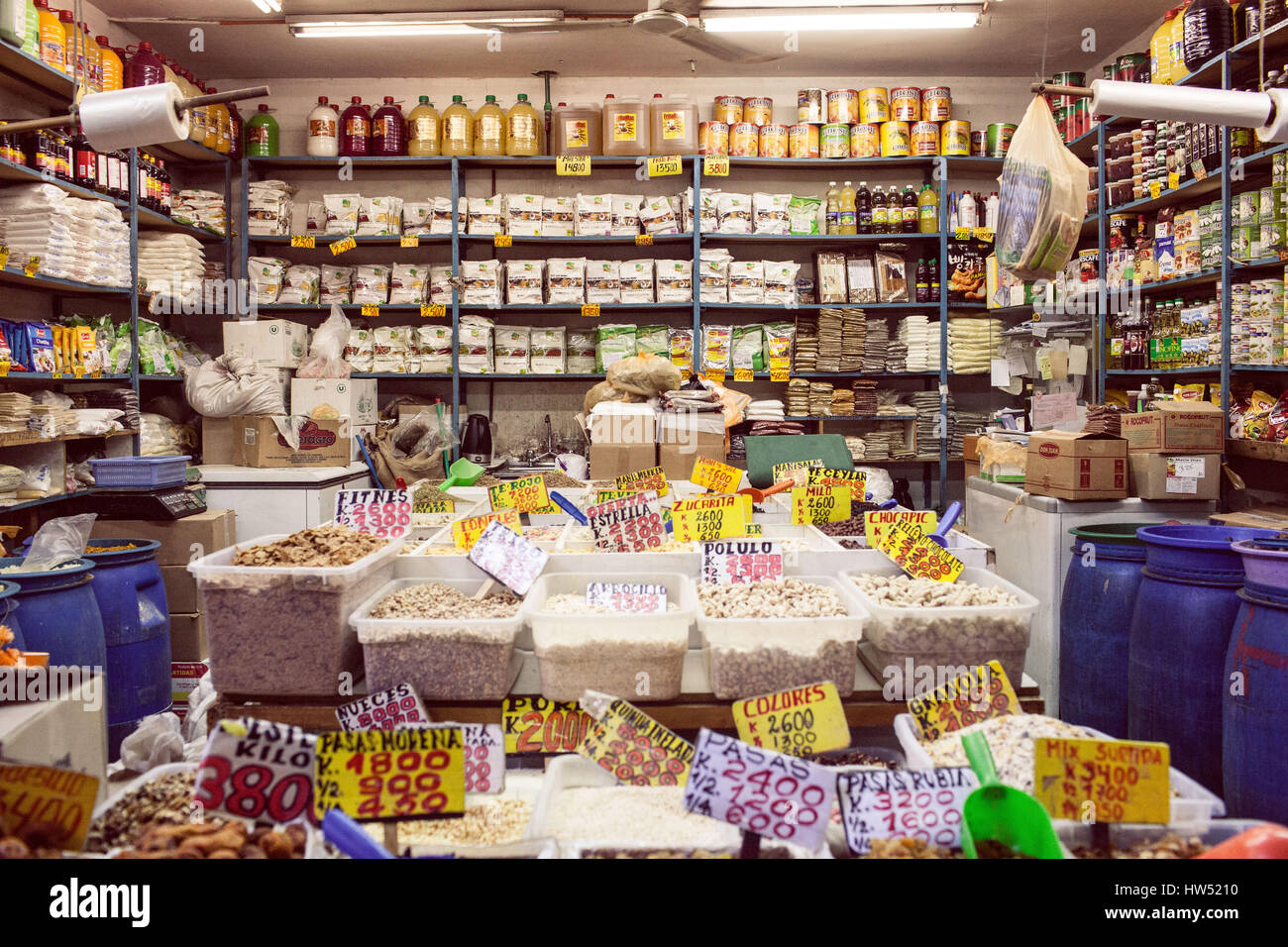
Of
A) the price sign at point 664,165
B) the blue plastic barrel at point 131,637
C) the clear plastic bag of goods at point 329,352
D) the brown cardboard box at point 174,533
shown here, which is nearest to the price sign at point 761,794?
the blue plastic barrel at point 131,637

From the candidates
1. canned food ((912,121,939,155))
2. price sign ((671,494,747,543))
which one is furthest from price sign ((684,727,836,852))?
canned food ((912,121,939,155))

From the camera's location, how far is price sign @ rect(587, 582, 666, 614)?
1804 mm

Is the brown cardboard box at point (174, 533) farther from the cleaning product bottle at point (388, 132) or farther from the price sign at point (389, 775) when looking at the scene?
the price sign at point (389, 775)

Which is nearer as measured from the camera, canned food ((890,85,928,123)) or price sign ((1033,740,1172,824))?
price sign ((1033,740,1172,824))

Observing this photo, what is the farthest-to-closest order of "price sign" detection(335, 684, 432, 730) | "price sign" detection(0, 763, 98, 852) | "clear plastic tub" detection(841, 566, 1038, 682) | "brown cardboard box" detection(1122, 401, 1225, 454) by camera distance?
"brown cardboard box" detection(1122, 401, 1225, 454)
"clear plastic tub" detection(841, 566, 1038, 682)
"price sign" detection(335, 684, 432, 730)
"price sign" detection(0, 763, 98, 852)

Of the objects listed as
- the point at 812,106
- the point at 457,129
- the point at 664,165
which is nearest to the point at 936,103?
the point at 812,106

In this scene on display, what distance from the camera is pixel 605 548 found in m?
2.19

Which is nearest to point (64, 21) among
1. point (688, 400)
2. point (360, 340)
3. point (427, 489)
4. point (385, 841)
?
point (360, 340)

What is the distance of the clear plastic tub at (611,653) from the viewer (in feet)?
5.17

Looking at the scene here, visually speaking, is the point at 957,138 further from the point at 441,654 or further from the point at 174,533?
the point at 441,654

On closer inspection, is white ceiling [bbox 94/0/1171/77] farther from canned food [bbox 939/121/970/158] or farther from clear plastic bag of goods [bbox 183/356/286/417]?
clear plastic bag of goods [bbox 183/356/286/417]

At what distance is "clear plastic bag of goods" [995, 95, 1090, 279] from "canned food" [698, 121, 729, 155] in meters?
2.81

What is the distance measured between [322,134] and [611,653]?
535cm
